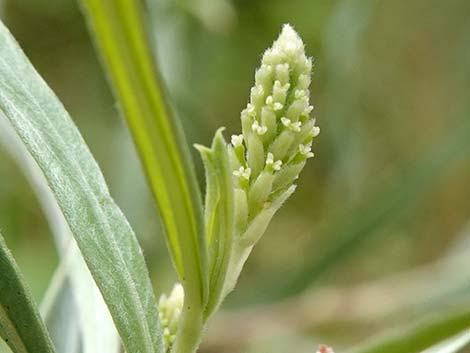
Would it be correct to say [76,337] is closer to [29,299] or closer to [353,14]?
[29,299]

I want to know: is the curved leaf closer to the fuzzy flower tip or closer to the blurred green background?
the fuzzy flower tip

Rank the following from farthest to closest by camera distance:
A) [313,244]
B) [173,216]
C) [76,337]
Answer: [313,244]
[76,337]
[173,216]

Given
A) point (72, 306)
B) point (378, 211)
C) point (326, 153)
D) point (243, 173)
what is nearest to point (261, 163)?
point (243, 173)

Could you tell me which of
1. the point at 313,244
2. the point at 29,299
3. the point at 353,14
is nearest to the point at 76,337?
the point at 29,299

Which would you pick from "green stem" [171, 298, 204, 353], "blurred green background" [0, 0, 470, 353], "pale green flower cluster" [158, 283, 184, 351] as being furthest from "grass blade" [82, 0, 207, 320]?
"blurred green background" [0, 0, 470, 353]

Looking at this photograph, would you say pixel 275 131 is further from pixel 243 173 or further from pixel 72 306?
pixel 72 306

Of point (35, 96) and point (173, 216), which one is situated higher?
point (35, 96)
